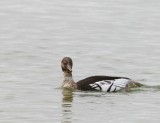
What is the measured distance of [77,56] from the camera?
84.3 feet

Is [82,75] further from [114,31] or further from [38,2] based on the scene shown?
[38,2]

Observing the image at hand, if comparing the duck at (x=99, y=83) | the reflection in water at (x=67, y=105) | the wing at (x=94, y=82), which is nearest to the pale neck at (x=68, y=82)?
the duck at (x=99, y=83)

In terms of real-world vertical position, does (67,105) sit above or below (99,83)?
below

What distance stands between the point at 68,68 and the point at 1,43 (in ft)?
19.6

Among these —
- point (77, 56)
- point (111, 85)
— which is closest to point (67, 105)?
point (111, 85)

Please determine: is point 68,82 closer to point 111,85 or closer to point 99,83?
point 99,83

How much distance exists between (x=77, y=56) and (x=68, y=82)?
13.7 feet

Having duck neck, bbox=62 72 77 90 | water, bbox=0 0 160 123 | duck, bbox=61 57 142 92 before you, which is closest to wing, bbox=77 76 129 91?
duck, bbox=61 57 142 92

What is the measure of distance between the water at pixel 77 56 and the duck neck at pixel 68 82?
219 millimetres

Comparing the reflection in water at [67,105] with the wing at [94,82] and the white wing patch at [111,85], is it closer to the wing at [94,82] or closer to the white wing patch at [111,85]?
the wing at [94,82]

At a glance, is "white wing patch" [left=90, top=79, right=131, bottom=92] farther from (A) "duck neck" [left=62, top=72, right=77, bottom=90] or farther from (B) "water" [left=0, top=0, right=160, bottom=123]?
(A) "duck neck" [left=62, top=72, right=77, bottom=90]

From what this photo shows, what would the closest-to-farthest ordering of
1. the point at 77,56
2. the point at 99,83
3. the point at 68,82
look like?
1. the point at 99,83
2. the point at 68,82
3. the point at 77,56

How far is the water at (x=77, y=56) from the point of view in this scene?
1858 centimetres

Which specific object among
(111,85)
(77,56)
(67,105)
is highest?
(77,56)
